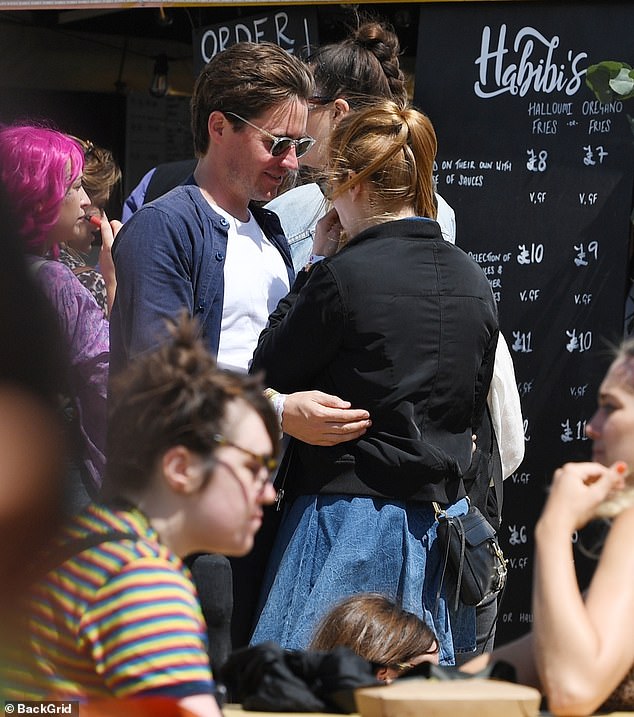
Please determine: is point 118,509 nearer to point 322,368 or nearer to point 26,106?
point 322,368

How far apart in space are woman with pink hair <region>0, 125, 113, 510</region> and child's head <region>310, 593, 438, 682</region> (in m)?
0.65

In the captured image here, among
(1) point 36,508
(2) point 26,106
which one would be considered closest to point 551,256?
(2) point 26,106

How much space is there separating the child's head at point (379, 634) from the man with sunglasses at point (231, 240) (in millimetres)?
362

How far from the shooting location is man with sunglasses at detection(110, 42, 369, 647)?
2.55m

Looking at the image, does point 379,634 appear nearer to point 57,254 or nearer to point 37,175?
point 57,254

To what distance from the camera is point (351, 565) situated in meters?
2.49

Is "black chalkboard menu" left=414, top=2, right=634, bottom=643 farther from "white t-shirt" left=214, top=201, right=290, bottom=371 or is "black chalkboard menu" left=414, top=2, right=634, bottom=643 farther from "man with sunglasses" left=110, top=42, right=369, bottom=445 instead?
"white t-shirt" left=214, top=201, right=290, bottom=371

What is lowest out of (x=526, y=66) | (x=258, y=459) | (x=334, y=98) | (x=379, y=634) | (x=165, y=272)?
(x=379, y=634)

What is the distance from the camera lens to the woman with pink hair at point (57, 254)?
2.72 meters

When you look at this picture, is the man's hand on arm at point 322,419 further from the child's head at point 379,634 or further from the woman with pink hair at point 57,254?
the woman with pink hair at point 57,254

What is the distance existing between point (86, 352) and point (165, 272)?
36 centimetres

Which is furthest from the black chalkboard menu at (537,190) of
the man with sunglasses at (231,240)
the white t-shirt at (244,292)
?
the white t-shirt at (244,292)
